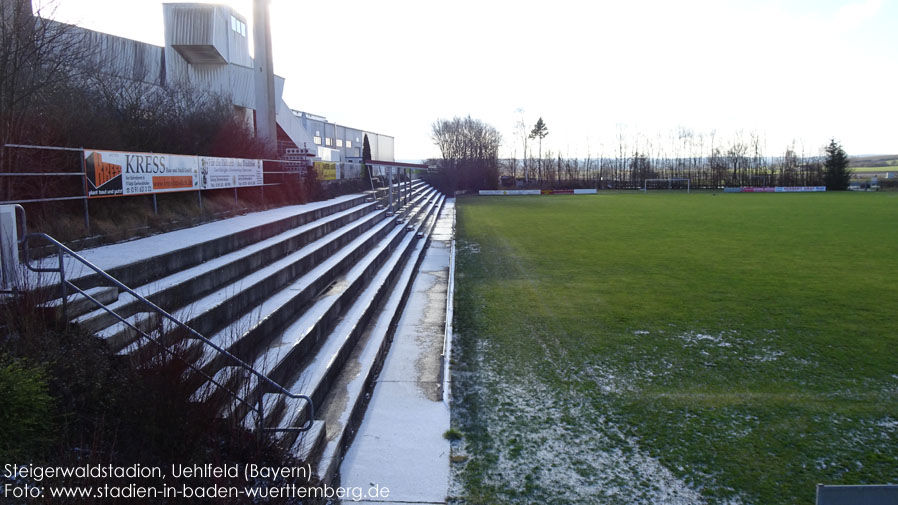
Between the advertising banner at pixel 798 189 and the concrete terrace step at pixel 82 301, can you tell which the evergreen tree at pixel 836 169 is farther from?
the concrete terrace step at pixel 82 301

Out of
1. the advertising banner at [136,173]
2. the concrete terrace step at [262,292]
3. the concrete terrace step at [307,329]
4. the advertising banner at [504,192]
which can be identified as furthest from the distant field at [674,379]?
the advertising banner at [504,192]

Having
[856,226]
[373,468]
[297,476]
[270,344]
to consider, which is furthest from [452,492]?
[856,226]

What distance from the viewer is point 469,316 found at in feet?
30.7

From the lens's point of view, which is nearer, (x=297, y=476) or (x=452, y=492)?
(x=297, y=476)

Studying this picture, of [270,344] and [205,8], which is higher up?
[205,8]

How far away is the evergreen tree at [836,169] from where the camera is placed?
190 feet

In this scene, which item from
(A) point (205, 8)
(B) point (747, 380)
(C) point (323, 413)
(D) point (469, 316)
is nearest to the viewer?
(C) point (323, 413)

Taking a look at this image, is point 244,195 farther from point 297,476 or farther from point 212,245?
point 297,476

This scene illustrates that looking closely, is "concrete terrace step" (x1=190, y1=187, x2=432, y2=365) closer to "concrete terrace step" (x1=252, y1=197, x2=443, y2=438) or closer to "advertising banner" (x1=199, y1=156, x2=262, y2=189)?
"concrete terrace step" (x1=252, y1=197, x2=443, y2=438)

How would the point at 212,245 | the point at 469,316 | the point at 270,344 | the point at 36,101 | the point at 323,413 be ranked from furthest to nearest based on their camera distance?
the point at 469,316 → the point at 36,101 → the point at 212,245 → the point at 270,344 → the point at 323,413

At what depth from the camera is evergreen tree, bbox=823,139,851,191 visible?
5781 centimetres

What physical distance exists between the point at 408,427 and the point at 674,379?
3.07 metres

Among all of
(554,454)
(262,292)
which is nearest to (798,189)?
(262,292)

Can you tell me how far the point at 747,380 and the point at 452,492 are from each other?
3.88m
